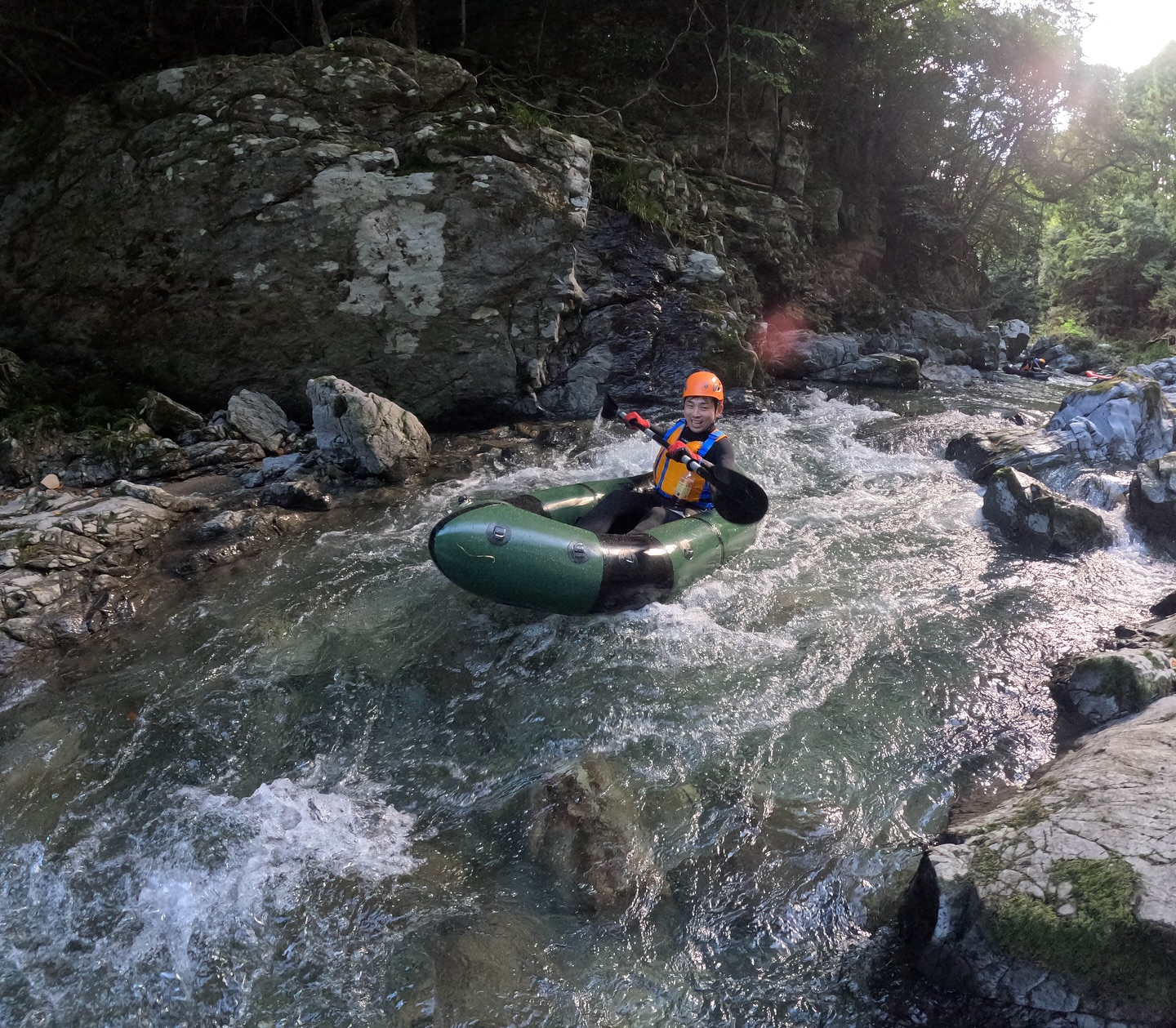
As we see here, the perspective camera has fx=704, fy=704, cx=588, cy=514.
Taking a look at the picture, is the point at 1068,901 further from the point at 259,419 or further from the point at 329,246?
the point at 329,246

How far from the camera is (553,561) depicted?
3875 millimetres

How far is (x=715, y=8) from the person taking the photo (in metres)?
11.4

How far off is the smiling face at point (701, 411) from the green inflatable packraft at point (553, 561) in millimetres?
1035

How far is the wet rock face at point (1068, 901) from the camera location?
188 cm

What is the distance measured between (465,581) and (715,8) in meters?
11.6

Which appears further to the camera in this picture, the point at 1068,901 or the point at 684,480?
the point at 684,480

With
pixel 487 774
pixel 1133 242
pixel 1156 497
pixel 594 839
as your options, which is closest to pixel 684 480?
pixel 487 774

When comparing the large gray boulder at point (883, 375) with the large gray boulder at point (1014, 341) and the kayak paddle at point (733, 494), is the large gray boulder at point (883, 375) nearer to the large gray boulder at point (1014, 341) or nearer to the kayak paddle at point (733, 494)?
the large gray boulder at point (1014, 341)

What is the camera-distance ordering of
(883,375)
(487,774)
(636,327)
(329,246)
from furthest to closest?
1. (883,375)
2. (636,327)
3. (329,246)
4. (487,774)

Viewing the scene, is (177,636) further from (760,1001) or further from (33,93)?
(33,93)

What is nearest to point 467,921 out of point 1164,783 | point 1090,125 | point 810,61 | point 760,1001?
point 760,1001

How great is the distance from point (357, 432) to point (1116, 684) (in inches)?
215

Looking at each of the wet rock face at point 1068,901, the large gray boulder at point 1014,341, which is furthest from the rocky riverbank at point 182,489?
the large gray boulder at point 1014,341

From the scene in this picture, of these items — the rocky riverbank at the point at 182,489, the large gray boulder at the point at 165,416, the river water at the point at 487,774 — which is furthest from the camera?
the large gray boulder at the point at 165,416
